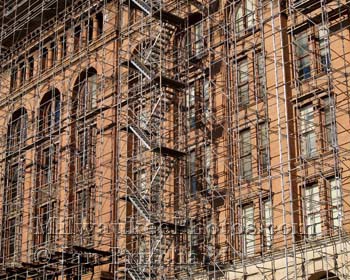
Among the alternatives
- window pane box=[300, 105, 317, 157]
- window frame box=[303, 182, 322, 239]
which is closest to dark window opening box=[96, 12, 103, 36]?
window pane box=[300, 105, 317, 157]

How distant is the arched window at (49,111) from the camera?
42456 millimetres

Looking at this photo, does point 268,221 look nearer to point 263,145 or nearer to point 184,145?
point 263,145

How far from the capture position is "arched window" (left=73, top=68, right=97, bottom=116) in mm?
39969

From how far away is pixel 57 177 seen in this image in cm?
4050

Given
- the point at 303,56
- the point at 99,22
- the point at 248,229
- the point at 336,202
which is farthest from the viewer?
the point at 99,22

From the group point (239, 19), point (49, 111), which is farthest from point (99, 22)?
point (239, 19)

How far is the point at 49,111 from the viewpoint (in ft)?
144

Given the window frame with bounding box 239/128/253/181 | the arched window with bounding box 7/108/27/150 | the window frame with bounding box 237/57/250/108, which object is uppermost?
the arched window with bounding box 7/108/27/150

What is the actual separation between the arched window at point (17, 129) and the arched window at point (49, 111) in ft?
4.67

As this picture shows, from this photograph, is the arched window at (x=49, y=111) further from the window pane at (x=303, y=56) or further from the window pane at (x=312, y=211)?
the window pane at (x=312, y=211)

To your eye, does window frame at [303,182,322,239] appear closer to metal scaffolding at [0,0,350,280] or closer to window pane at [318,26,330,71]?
metal scaffolding at [0,0,350,280]

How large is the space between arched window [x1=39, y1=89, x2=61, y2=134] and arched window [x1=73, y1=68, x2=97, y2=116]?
150cm

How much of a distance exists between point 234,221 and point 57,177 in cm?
1289

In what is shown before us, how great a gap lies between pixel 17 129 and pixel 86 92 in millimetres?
8155
